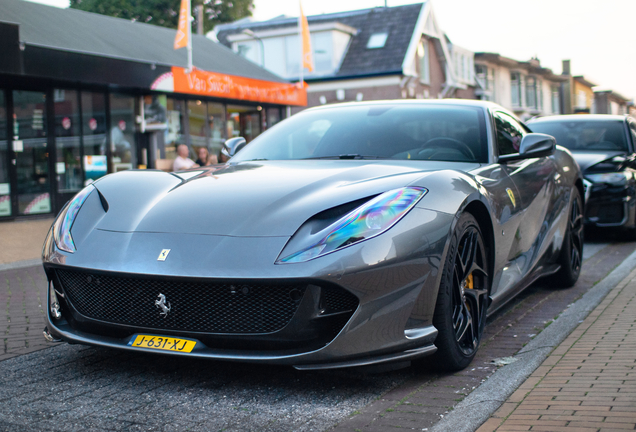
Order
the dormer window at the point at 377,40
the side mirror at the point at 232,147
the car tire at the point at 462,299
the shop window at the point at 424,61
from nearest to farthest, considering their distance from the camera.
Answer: the car tire at the point at 462,299
the side mirror at the point at 232,147
the dormer window at the point at 377,40
the shop window at the point at 424,61

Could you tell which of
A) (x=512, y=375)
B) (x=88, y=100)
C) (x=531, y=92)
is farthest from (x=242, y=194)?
(x=531, y=92)

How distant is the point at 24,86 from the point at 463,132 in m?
11.3

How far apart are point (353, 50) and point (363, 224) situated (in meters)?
29.2

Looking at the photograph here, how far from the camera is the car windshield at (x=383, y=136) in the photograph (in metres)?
4.30

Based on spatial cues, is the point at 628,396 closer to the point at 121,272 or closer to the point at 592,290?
the point at 121,272

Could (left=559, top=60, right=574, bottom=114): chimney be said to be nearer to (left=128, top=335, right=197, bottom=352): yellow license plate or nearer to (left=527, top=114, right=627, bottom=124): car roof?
(left=527, top=114, right=627, bottom=124): car roof

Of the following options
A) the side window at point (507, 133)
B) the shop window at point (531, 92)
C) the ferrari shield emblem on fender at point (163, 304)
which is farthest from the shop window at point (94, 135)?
the shop window at point (531, 92)

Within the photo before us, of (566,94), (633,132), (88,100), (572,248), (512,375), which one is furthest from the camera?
(566,94)

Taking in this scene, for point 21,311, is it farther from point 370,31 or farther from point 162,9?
point 162,9

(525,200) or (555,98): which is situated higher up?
(555,98)

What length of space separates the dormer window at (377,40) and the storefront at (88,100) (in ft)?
40.0

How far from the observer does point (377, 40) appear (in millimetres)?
31188

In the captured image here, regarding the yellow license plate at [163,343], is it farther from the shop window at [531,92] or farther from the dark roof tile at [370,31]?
the shop window at [531,92]

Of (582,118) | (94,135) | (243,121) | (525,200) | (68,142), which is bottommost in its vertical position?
(525,200)
